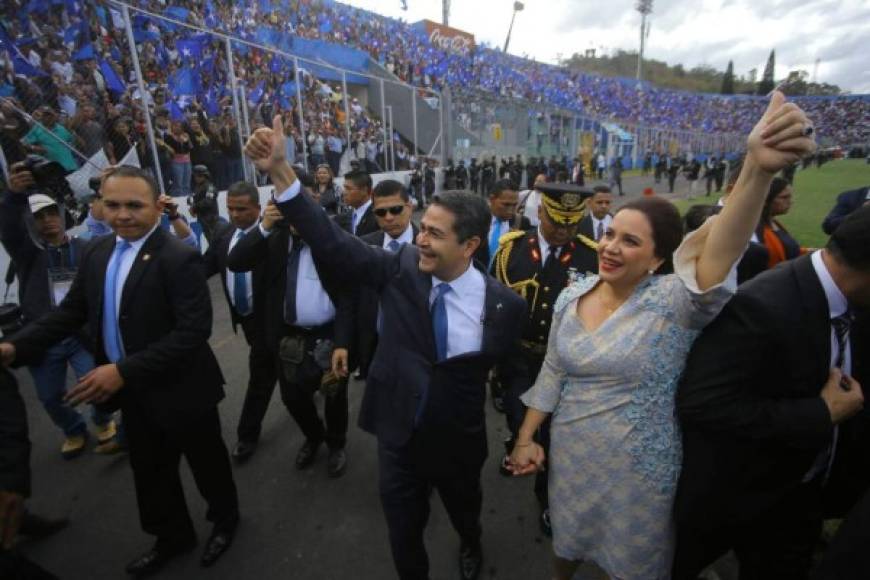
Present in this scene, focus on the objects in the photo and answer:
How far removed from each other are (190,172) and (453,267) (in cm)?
833

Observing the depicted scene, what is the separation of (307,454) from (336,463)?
0.79ft

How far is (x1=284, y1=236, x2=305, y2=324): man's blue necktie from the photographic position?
3008 millimetres

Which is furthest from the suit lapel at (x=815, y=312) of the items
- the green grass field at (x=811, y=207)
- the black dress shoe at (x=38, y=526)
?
the green grass field at (x=811, y=207)

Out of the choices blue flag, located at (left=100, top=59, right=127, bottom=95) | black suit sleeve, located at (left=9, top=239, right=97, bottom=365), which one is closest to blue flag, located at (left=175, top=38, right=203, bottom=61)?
blue flag, located at (left=100, top=59, right=127, bottom=95)

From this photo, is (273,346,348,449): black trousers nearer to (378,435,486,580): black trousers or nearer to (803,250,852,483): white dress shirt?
(378,435,486,580): black trousers

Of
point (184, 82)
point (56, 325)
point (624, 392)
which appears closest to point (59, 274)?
point (56, 325)

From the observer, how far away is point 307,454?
130 inches

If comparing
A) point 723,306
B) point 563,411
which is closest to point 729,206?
point 723,306

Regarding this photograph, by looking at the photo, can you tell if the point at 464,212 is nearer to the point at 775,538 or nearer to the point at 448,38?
the point at 775,538

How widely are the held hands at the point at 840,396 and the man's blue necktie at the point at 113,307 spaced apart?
112 inches

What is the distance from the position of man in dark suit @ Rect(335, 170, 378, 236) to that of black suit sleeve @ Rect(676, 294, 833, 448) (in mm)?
3481

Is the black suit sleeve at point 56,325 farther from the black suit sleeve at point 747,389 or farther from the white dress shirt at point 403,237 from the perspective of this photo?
the black suit sleeve at point 747,389

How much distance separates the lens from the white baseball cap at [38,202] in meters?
3.29

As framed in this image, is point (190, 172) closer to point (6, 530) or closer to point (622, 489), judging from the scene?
point (6, 530)
